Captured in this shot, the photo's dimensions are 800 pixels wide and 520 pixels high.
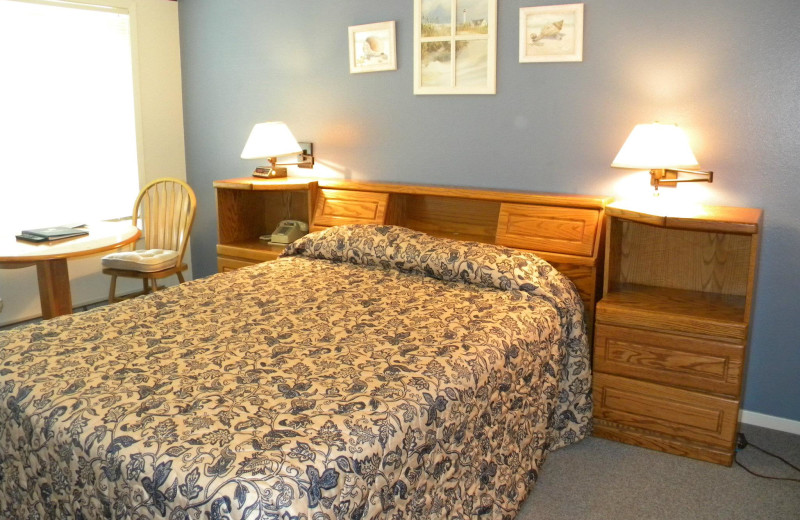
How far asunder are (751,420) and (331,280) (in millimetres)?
1863

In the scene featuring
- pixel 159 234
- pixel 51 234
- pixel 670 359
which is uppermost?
pixel 51 234

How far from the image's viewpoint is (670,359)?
2568 mm

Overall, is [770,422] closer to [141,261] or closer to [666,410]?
[666,410]

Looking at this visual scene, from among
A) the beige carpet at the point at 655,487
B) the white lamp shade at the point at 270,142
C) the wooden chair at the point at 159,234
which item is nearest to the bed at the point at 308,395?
the beige carpet at the point at 655,487

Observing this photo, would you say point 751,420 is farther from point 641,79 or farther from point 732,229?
point 641,79

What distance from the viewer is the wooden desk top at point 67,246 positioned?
297 cm

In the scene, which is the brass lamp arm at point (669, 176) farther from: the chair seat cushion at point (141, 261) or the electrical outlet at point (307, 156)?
the chair seat cushion at point (141, 261)

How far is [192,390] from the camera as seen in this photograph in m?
1.77

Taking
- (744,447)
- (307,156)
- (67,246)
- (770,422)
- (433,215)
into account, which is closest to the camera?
(744,447)

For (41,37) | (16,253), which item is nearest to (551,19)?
(16,253)

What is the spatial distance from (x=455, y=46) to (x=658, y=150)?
3.78 ft

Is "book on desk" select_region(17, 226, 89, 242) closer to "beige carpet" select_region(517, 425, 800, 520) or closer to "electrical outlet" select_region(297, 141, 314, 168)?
"electrical outlet" select_region(297, 141, 314, 168)

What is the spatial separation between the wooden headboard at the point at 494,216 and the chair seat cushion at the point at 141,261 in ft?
2.84

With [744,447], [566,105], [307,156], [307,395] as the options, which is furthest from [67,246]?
[744,447]
